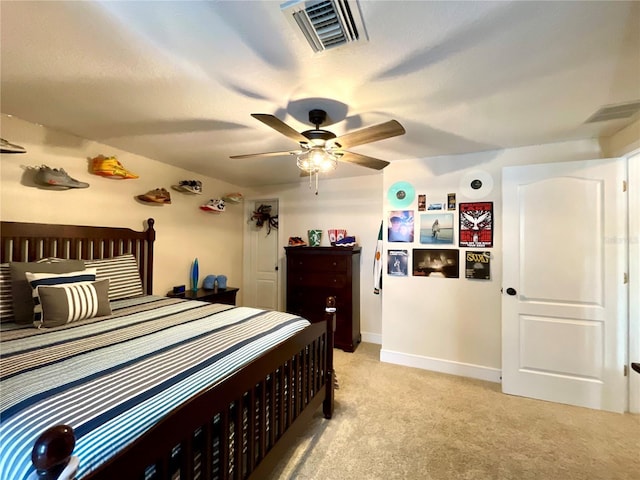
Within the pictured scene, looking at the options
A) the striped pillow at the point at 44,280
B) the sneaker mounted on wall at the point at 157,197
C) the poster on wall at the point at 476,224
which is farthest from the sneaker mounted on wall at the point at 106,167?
the poster on wall at the point at 476,224

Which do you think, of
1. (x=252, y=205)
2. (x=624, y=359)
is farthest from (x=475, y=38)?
(x=252, y=205)

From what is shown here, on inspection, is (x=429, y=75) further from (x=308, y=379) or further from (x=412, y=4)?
(x=308, y=379)

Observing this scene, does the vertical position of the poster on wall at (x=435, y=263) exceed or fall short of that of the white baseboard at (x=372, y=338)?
it exceeds it

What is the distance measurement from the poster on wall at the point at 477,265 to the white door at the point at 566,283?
215mm

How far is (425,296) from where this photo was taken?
9.93 ft

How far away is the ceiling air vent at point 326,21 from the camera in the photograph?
3.46 ft

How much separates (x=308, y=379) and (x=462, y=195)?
2318mm

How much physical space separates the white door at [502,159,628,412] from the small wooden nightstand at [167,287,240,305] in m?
3.02

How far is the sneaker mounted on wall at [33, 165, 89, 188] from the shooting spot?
220cm

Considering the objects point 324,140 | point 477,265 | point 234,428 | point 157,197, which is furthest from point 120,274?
point 477,265

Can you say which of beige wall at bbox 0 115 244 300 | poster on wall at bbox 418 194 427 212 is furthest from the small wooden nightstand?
poster on wall at bbox 418 194 427 212

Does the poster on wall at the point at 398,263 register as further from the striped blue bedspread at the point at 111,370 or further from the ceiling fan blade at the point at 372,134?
the ceiling fan blade at the point at 372,134

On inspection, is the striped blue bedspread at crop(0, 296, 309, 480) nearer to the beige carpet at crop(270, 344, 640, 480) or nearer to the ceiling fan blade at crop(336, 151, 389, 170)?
the beige carpet at crop(270, 344, 640, 480)

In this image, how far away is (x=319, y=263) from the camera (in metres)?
3.61
